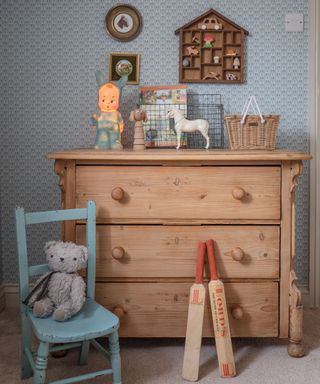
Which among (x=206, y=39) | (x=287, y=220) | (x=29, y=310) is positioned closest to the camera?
(x=29, y=310)

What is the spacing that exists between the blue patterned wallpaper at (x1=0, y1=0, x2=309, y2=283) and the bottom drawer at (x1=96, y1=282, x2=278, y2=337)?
0.87m

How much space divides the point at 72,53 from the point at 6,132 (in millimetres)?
547

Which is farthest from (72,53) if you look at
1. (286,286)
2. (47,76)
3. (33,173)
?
(286,286)

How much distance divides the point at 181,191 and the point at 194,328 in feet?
1.85

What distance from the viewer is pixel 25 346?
84.5 inches

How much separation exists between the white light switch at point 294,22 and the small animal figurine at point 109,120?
99cm

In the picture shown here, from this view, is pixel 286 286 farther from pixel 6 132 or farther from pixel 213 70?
pixel 6 132

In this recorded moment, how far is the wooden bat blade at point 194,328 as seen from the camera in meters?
2.20

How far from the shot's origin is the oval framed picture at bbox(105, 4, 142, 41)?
2.90 m

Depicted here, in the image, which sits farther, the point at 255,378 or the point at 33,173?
the point at 33,173

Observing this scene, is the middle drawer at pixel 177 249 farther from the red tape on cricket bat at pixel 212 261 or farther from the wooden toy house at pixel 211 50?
the wooden toy house at pixel 211 50

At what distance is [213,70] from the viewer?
2922mm

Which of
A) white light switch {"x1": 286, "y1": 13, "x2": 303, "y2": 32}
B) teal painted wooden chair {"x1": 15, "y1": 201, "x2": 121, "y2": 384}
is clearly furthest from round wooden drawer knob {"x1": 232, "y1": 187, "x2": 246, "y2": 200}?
white light switch {"x1": 286, "y1": 13, "x2": 303, "y2": 32}

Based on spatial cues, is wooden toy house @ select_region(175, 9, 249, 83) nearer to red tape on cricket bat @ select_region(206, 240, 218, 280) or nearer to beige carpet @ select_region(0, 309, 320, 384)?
red tape on cricket bat @ select_region(206, 240, 218, 280)
